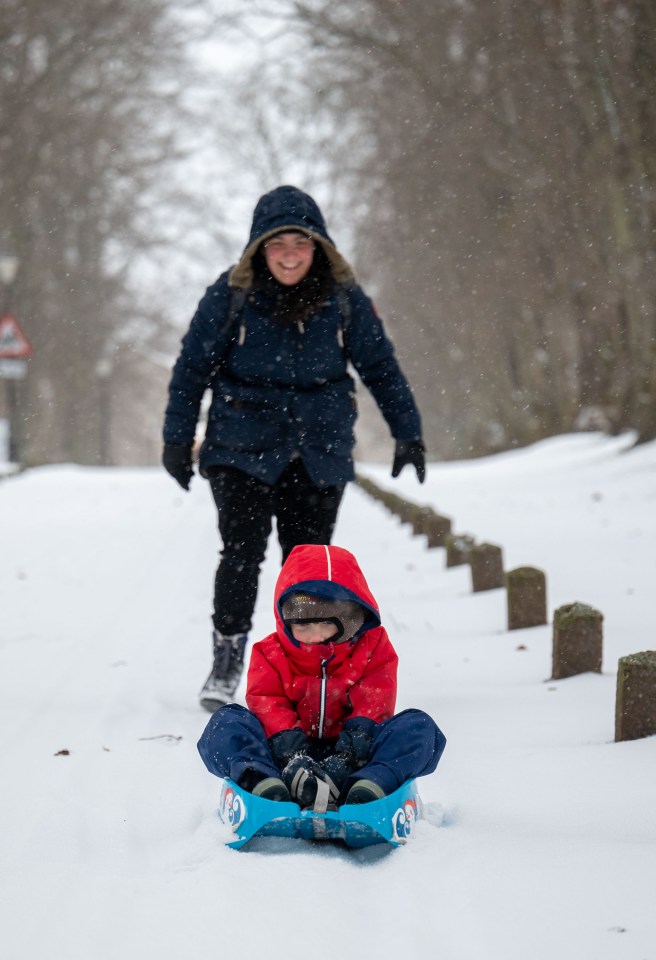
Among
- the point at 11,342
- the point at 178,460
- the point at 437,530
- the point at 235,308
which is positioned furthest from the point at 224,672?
the point at 11,342

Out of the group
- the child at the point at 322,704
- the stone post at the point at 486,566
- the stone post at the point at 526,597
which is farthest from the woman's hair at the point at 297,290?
the stone post at the point at 486,566

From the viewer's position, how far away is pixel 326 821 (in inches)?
103

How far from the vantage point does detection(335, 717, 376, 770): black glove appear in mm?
2930

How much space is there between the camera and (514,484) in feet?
48.5

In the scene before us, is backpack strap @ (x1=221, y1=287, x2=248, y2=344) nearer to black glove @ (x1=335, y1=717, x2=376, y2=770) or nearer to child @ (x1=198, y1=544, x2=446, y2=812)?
child @ (x1=198, y1=544, x2=446, y2=812)

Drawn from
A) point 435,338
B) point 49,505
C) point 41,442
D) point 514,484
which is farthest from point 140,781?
point 41,442

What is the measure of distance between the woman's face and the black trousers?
2.27 ft

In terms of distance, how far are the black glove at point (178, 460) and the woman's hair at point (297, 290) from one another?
610 millimetres

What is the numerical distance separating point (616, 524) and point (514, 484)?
6216 mm

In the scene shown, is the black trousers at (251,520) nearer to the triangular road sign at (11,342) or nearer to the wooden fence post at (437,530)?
the wooden fence post at (437,530)

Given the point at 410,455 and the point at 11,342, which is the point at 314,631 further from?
the point at 11,342

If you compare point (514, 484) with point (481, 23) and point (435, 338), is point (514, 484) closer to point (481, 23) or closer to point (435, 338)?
point (481, 23)

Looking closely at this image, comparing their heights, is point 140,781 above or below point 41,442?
below

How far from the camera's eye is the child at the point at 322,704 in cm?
278
